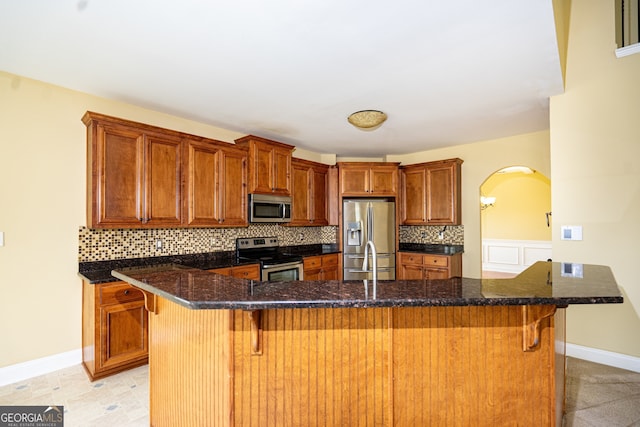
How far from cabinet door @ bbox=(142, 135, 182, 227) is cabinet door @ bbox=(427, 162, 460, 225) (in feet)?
12.0

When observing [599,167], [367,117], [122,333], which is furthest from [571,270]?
[122,333]

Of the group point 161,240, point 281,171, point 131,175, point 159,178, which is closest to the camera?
point 131,175

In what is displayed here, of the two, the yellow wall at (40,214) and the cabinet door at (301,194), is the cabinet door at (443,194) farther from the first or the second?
the yellow wall at (40,214)

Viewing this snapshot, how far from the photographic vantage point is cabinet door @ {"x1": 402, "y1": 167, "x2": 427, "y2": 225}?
16.4 ft

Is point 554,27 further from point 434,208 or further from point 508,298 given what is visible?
point 434,208

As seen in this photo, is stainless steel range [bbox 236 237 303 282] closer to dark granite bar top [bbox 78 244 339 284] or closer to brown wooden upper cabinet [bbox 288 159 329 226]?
dark granite bar top [bbox 78 244 339 284]

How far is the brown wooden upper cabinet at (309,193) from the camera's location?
4641 millimetres

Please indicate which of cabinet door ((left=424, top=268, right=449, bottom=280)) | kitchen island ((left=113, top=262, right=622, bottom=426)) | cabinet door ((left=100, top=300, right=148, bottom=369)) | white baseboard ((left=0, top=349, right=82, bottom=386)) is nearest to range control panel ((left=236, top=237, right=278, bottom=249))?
cabinet door ((left=100, top=300, right=148, bottom=369))

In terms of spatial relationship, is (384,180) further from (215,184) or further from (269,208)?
(215,184)

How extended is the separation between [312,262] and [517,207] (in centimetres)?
570

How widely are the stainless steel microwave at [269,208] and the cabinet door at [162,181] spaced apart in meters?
0.89

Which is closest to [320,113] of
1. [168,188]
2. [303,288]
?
[168,188]

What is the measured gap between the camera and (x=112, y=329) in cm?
261

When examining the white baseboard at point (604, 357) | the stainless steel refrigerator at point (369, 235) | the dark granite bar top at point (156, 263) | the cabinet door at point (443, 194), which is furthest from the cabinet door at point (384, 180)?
the white baseboard at point (604, 357)
